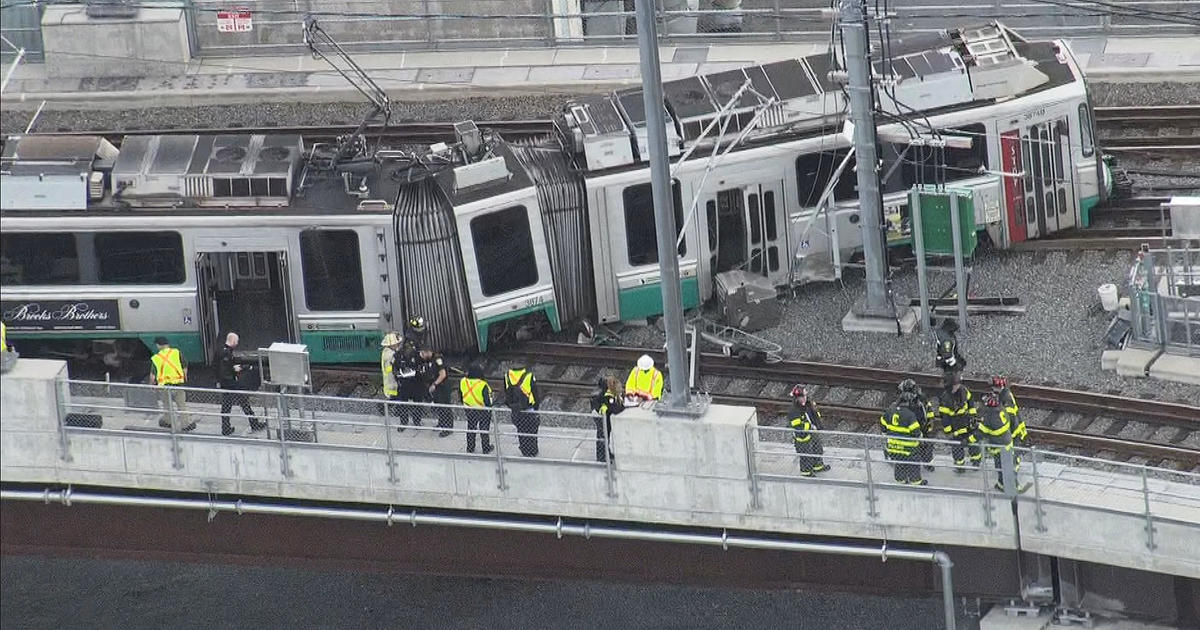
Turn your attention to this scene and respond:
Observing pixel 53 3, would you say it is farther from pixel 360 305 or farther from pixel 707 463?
pixel 707 463

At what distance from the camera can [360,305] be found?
31797mm

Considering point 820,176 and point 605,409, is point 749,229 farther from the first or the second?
point 605,409

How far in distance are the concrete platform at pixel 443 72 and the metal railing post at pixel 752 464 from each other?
16280 millimetres

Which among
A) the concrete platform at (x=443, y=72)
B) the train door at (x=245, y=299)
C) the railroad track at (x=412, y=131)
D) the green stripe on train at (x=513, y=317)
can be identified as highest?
the concrete platform at (x=443, y=72)

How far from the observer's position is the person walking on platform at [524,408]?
26.4 metres

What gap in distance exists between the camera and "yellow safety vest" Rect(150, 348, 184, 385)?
28000 millimetres

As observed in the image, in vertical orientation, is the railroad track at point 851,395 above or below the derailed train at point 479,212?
below

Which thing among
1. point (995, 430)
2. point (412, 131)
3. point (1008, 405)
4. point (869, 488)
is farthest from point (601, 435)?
point (412, 131)

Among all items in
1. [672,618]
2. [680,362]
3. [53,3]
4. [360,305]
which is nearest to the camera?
[680,362]

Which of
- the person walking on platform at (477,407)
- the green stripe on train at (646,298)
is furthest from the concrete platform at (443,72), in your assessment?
the person walking on platform at (477,407)

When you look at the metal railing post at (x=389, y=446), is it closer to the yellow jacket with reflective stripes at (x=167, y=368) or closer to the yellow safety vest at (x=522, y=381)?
the yellow safety vest at (x=522, y=381)

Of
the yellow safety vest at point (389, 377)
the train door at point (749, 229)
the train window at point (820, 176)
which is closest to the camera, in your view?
the yellow safety vest at point (389, 377)

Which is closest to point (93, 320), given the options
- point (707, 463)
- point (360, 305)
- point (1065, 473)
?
point (360, 305)

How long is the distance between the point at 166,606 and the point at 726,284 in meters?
8.76
